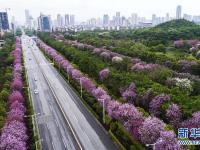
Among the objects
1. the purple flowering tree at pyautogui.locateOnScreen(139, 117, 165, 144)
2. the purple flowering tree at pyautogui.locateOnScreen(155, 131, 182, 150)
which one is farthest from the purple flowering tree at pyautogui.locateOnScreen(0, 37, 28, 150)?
the purple flowering tree at pyautogui.locateOnScreen(155, 131, 182, 150)

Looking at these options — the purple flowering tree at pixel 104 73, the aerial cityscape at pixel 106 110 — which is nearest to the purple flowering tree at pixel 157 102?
the aerial cityscape at pixel 106 110

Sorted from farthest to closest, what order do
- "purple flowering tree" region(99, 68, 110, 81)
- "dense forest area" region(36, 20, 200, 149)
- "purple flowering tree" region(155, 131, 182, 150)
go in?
"purple flowering tree" region(99, 68, 110, 81) < "dense forest area" region(36, 20, 200, 149) < "purple flowering tree" region(155, 131, 182, 150)

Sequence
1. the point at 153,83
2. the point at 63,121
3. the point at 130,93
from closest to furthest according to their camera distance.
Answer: the point at 63,121 → the point at 130,93 → the point at 153,83

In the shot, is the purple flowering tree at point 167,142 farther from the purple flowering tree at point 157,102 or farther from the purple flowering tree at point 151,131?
the purple flowering tree at point 157,102

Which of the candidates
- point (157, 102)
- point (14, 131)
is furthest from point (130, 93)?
point (14, 131)

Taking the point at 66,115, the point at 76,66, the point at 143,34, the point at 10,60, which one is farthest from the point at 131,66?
the point at 143,34

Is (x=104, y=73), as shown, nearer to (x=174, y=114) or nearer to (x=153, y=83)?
(x=153, y=83)

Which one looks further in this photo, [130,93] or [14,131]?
[130,93]

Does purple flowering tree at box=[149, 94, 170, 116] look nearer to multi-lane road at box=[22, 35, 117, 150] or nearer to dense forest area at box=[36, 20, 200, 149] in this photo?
dense forest area at box=[36, 20, 200, 149]

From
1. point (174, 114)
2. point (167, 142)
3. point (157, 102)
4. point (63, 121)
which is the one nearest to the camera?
point (167, 142)
